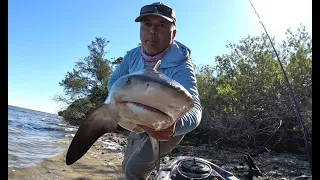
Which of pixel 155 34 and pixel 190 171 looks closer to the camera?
Answer: pixel 155 34

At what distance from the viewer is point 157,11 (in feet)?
7.02

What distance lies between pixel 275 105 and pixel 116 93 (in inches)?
366

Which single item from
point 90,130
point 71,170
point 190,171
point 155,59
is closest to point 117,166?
point 71,170

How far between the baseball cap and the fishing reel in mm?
1728

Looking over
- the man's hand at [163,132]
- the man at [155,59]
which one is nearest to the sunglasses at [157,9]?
the man at [155,59]

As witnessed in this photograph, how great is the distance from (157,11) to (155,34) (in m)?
0.19

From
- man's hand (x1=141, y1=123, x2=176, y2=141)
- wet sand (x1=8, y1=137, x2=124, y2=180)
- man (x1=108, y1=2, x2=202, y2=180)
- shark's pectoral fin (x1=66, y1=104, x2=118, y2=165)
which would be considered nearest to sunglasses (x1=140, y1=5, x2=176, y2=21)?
man (x1=108, y1=2, x2=202, y2=180)

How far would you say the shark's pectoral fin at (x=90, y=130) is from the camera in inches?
57.5

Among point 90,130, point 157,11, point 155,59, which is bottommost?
point 90,130

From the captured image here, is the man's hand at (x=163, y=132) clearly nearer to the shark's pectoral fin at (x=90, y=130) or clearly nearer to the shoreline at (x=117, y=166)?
the shark's pectoral fin at (x=90, y=130)

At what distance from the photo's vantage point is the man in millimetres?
2088

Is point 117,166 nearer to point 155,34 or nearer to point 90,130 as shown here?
point 155,34

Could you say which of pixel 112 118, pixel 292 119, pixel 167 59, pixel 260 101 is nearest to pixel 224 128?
pixel 260 101
